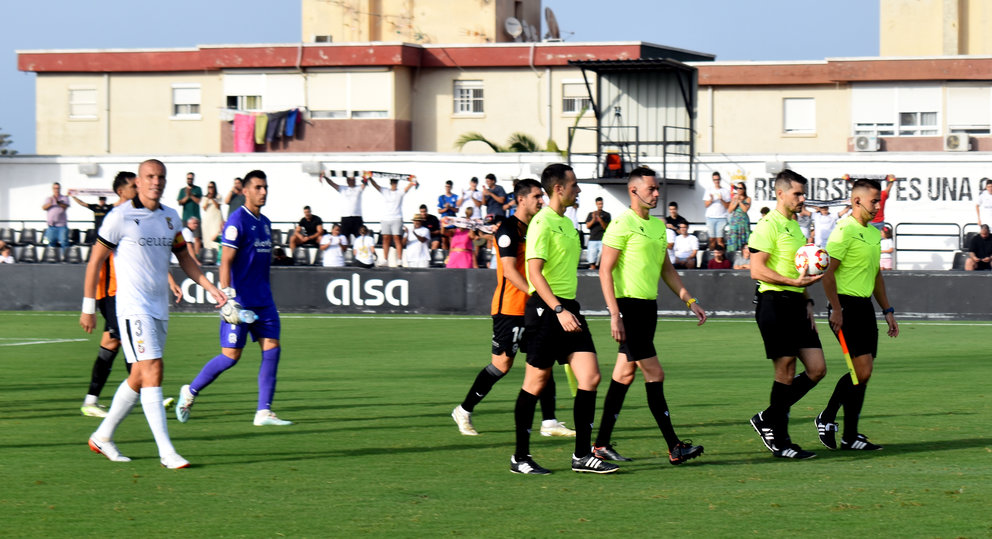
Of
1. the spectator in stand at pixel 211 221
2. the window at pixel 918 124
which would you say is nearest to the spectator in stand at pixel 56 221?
the spectator in stand at pixel 211 221

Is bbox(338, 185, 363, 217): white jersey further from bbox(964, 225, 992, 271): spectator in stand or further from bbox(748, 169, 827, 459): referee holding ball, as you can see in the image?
bbox(748, 169, 827, 459): referee holding ball

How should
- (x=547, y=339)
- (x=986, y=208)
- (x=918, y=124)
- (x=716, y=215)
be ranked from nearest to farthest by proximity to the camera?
1. (x=547, y=339)
2. (x=986, y=208)
3. (x=716, y=215)
4. (x=918, y=124)

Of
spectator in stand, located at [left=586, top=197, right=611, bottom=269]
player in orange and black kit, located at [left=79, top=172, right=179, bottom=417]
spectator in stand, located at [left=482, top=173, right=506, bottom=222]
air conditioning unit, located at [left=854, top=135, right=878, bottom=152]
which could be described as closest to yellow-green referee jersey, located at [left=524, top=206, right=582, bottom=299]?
player in orange and black kit, located at [left=79, top=172, right=179, bottom=417]

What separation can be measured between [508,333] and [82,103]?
1789 inches

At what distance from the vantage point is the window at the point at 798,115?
45.0 m

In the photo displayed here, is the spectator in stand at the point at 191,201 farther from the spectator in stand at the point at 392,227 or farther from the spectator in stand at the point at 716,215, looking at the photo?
the spectator in stand at the point at 716,215

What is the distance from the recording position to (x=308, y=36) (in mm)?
57094

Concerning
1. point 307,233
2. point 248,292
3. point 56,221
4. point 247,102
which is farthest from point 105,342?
point 247,102

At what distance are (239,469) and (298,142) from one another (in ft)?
135

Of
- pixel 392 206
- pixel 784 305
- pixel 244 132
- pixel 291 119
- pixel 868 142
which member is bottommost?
pixel 784 305

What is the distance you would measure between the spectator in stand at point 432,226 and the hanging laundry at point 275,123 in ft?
66.3

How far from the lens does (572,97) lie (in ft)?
154

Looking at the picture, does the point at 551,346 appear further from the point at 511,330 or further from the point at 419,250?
the point at 419,250

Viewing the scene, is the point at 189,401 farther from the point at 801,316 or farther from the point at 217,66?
the point at 217,66
